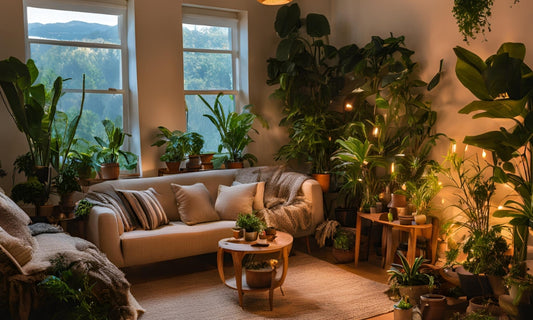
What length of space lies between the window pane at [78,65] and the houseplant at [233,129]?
1.05 meters

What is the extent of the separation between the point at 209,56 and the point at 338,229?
8.62ft

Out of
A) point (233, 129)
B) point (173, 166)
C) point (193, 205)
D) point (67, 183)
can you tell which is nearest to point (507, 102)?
point (193, 205)

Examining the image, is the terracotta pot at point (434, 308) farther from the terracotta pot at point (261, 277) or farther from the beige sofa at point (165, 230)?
the beige sofa at point (165, 230)

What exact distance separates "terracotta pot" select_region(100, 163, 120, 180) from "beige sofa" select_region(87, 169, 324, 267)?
104 mm

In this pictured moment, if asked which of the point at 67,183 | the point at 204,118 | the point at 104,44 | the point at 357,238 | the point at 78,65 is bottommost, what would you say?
the point at 357,238

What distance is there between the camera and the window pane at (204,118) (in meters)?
5.92

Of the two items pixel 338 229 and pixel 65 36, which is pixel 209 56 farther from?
pixel 338 229

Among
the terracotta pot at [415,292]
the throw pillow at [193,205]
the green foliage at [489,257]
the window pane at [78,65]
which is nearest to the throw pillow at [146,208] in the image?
the throw pillow at [193,205]

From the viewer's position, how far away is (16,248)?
9.85ft

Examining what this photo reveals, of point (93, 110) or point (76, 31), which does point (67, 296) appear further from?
point (76, 31)

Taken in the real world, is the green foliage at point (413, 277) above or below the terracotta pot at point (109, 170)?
below

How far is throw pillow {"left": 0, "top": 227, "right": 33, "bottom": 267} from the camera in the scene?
2961 mm

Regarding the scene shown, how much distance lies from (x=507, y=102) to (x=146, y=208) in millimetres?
3212

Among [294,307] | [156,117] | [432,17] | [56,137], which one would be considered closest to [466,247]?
[294,307]
